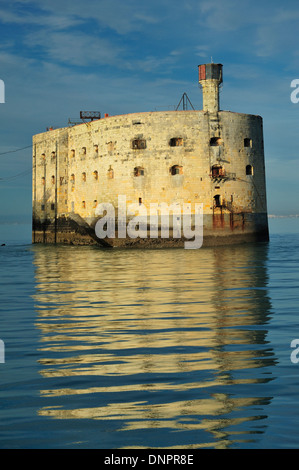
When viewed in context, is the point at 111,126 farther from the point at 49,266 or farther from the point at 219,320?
the point at 219,320

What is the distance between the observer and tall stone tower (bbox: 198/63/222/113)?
3541cm

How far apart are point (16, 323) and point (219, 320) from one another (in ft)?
11.3

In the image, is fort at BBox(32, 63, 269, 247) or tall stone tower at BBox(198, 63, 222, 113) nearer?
fort at BBox(32, 63, 269, 247)

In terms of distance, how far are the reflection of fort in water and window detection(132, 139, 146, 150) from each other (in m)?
21.5

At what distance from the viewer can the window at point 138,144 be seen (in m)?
35.6

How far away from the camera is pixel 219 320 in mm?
9562

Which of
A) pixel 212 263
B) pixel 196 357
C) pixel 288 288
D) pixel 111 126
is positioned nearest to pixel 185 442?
pixel 196 357

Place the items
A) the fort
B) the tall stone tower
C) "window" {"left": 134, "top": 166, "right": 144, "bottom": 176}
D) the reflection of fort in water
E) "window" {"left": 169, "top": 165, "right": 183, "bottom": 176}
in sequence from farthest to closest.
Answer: "window" {"left": 134, "top": 166, "right": 144, "bottom": 176}
the tall stone tower
"window" {"left": 169, "top": 165, "right": 183, "bottom": 176}
the fort
the reflection of fort in water

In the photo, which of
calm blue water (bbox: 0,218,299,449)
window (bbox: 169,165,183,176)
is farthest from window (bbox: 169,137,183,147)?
calm blue water (bbox: 0,218,299,449)

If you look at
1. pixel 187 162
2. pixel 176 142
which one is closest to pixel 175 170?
pixel 187 162

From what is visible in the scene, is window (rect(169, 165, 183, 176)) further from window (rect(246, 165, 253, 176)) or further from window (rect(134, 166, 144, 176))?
window (rect(246, 165, 253, 176))

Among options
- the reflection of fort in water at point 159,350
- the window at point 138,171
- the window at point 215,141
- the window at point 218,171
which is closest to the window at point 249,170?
the window at point 218,171

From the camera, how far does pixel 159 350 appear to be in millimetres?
7445

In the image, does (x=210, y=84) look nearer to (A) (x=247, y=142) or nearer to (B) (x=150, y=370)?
(A) (x=247, y=142)
